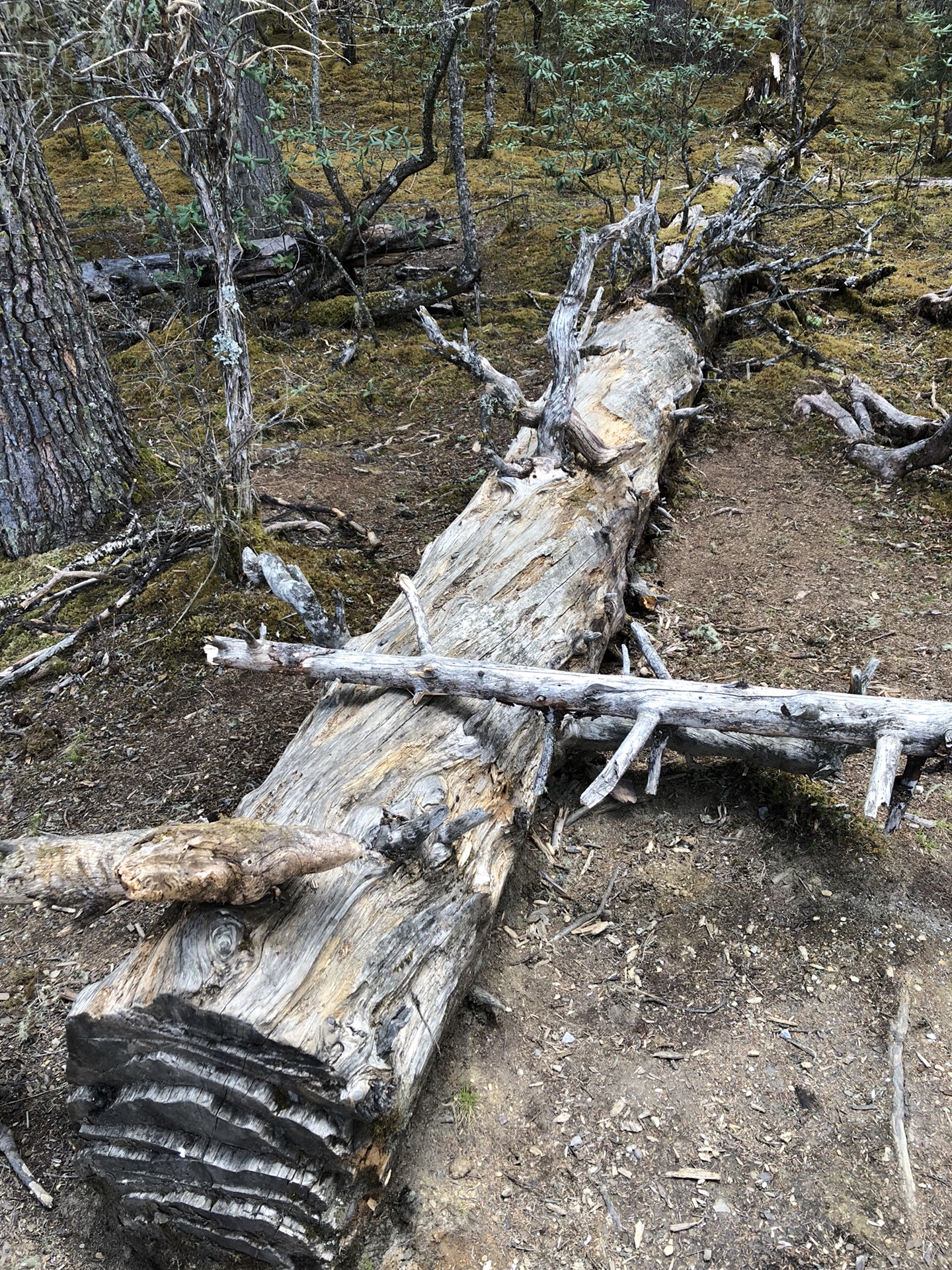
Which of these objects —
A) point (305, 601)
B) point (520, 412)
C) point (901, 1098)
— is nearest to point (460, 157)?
point (520, 412)

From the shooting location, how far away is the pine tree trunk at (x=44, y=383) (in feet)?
15.8

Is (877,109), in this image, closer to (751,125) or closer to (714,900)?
(751,125)

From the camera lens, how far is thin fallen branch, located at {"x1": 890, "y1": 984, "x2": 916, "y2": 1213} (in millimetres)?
2525

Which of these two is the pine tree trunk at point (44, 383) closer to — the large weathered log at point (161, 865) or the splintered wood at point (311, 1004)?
the splintered wood at point (311, 1004)

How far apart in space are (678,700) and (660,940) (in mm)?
999

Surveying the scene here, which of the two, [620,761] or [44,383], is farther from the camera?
[44,383]

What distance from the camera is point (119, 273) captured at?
930 cm

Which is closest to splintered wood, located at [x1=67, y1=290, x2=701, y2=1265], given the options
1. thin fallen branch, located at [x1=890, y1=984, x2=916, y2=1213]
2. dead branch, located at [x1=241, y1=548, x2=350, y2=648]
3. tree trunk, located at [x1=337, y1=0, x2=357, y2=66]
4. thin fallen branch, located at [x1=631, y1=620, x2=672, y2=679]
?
dead branch, located at [x1=241, y1=548, x2=350, y2=648]

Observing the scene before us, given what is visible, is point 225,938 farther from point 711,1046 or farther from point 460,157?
point 460,157

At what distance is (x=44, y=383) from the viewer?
5109 millimetres

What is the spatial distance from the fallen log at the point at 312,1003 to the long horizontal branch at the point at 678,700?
119 mm

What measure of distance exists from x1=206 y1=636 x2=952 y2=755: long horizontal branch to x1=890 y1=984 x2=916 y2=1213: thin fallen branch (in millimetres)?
992

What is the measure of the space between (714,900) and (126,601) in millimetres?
3840

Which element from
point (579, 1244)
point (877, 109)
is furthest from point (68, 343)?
point (877, 109)
